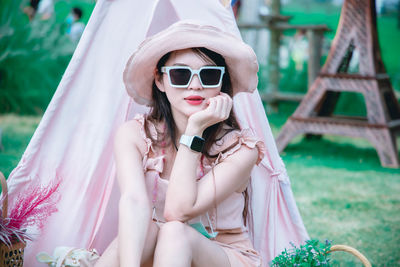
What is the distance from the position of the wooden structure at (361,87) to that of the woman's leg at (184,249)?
4291 millimetres

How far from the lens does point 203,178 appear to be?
2.24m

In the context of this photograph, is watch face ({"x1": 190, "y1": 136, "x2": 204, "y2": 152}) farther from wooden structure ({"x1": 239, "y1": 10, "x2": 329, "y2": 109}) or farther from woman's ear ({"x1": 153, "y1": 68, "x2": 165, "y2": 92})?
wooden structure ({"x1": 239, "y1": 10, "x2": 329, "y2": 109})

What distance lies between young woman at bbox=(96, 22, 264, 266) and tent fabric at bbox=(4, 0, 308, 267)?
25 cm

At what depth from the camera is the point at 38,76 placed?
8.81 meters

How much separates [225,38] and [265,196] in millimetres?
952

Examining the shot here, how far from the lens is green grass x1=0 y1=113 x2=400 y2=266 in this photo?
365 cm

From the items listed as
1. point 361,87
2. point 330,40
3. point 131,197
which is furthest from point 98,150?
point 330,40

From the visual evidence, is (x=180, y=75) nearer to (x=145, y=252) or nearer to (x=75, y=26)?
(x=145, y=252)

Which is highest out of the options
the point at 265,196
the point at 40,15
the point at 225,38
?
the point at 40,15

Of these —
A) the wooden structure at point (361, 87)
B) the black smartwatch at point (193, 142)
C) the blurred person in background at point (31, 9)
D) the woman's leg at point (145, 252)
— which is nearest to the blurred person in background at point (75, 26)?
the blurred person in background at point (31, 9)

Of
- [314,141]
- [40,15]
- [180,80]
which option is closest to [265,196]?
[180,80]

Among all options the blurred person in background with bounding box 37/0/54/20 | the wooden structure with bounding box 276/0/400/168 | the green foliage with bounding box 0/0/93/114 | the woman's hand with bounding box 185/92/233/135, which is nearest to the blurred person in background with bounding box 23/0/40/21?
the blurred person in background with bounding box 37/0/54/20

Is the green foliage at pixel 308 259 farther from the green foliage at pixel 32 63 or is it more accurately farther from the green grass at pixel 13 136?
the green foliage at pixel 32 63

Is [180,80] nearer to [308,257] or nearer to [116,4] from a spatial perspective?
[116,4]
